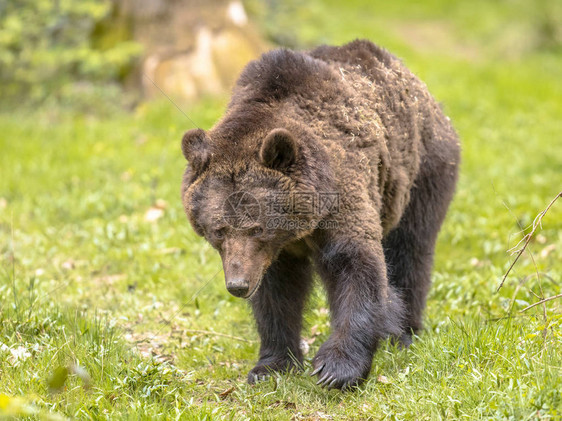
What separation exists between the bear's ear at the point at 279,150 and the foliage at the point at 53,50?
832 centimetres

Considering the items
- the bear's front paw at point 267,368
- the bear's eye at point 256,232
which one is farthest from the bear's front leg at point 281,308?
the bear's eye at point 256,232

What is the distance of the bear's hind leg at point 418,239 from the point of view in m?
5.69

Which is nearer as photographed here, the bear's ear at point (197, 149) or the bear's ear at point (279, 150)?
the bear's ear at point (279, 150)

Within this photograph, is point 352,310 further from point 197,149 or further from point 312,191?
point 197,149

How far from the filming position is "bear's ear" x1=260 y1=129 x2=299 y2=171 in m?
4.21

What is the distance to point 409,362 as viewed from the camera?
4629mm

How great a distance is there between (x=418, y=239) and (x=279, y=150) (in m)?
1.96

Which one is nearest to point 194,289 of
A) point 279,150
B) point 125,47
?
point 279,150

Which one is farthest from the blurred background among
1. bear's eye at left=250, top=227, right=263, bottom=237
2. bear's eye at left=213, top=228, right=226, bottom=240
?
bear's eye at left=250, top=227, right=263, bottom=237

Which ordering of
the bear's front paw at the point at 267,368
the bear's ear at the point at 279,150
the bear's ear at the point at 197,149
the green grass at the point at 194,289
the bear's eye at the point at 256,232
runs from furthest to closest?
the bear's front paw at the point at 267,368 < the bear's ear at the point at 197,149 < the bear's eye at the point at 256,232 < the bear's ear at the point at 279,150 < the green grass at the point at 194,289

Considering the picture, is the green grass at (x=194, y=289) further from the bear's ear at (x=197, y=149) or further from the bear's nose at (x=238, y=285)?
the bear's ear at (x=197, y=149)

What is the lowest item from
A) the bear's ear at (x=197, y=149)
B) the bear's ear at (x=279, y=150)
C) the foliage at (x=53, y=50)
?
the foliage at (x=53, y=50)

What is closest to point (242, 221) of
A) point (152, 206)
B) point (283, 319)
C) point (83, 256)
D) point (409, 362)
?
point (283, 319)

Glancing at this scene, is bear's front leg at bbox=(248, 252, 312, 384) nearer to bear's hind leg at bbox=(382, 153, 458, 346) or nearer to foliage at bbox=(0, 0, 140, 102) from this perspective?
bear's hind leg at bbox=(382, 153, 458, 346)
